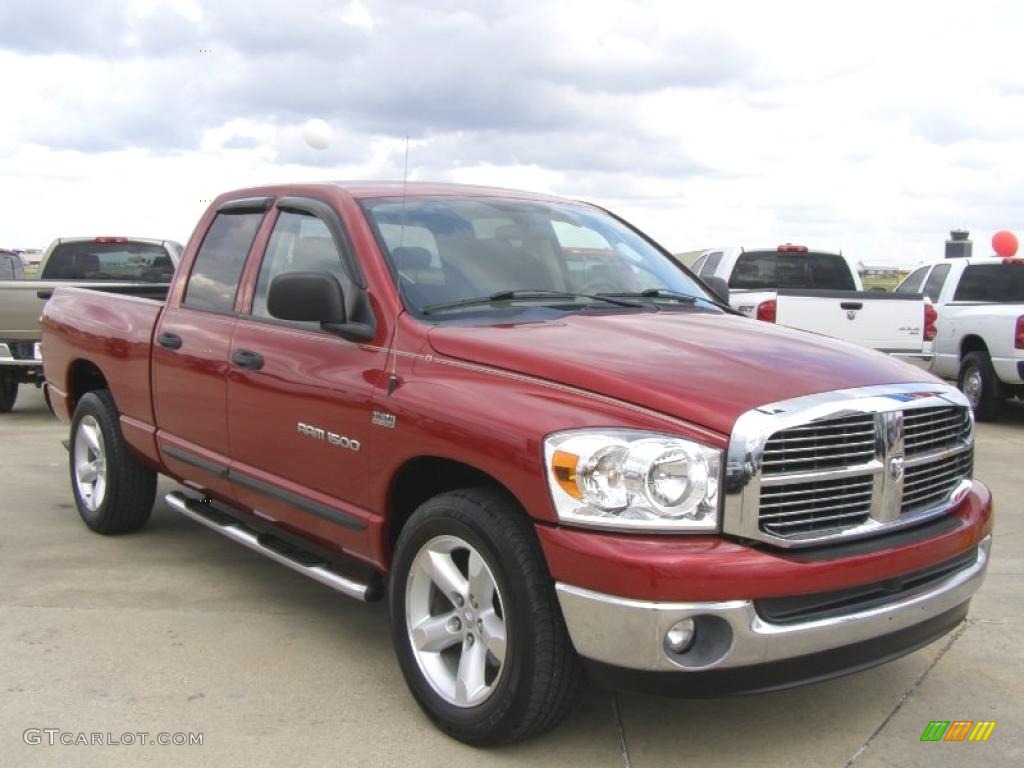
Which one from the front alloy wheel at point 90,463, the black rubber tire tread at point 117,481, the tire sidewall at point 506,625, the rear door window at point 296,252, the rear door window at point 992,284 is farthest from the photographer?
the rear door window at point 992,284

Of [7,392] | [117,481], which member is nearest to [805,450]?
[117,481]

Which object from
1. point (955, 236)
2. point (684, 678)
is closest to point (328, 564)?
point (684, 678)

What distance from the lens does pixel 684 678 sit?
3086 millimetres

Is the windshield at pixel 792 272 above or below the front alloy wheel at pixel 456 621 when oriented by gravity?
above

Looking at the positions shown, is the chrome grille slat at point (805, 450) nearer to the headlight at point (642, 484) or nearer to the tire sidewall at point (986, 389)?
the headlight at point (642, 484)

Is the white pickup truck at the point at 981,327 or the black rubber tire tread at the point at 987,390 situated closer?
the white pickup truck at the point at 981,327

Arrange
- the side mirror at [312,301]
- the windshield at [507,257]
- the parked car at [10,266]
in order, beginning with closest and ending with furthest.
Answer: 1. the side mirror at [312,301]
2. the windshield at [507,257]
3. the parked car at [10,266]

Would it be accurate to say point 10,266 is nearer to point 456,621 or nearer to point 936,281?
point 936,281

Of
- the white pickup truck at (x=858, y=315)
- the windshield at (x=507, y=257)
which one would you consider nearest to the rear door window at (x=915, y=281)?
the white pickup truck at (x=858, y=315)

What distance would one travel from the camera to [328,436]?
4070 millimetres

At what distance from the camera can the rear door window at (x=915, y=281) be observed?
45.7 feet

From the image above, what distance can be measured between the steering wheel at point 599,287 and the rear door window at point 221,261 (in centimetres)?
155

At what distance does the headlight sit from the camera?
3.06 m

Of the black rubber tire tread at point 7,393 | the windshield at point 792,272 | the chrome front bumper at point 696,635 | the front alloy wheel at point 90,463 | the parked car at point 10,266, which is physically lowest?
the black rubber tire tread at point 7,393
